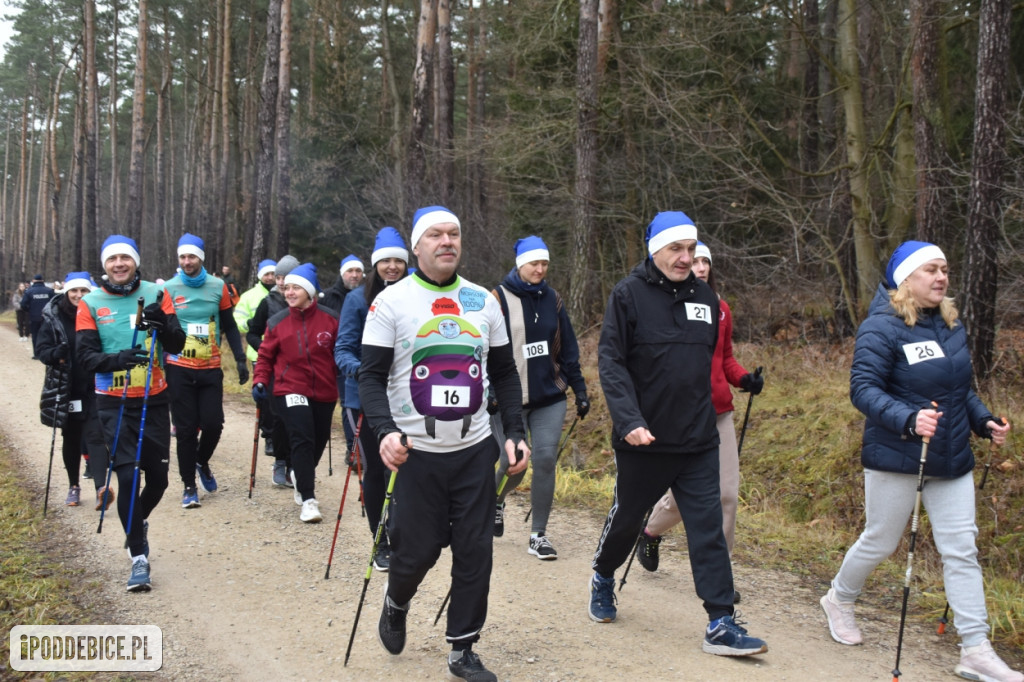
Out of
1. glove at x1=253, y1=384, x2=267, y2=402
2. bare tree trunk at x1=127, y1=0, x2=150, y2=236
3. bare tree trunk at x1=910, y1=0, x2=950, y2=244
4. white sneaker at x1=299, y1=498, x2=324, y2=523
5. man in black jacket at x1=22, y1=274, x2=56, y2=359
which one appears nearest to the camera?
white sneaker at x1=299, y1=498, x2=324, y2=523

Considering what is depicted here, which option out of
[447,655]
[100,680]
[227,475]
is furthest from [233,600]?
[227,475]

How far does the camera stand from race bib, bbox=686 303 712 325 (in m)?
4.74

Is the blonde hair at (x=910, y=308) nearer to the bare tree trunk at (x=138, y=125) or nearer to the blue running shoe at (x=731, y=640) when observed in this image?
the blue running shoe at (x=731, y=640)

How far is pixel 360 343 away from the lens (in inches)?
260

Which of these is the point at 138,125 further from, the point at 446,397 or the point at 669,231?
the point at 446,397

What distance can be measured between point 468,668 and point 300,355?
3808 millimetres

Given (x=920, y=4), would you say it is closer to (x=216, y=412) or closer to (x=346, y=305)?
(x=346, y=305)

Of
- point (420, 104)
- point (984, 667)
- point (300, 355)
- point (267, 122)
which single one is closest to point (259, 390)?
point (300, 355)

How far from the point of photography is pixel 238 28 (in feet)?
125

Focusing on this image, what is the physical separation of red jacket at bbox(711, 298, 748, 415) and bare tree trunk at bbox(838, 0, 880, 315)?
8.81 m

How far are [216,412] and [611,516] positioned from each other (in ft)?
14.9

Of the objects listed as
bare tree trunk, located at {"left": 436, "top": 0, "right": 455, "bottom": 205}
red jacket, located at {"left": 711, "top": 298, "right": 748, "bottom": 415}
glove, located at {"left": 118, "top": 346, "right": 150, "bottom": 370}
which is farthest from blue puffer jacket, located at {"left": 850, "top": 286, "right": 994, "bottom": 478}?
bare tree trunk, located at {"left": 436, "top": 0, "right": 455, "bottom": 205}

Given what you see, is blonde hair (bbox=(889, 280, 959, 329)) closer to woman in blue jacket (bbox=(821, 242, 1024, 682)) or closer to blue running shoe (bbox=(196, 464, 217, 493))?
woman in blue jacket (bbox=(821, 242, 1024, 682))

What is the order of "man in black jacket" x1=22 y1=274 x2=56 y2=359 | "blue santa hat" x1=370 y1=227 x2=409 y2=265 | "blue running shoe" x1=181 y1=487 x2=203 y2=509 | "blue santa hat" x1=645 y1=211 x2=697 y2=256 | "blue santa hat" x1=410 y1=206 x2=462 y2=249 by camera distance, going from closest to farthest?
1. "blue santa hat" x1=410 y1=206 x2=462 y2=249
2. "blue santa hat" x1=645 y1=211 x2=697 y2=256
3. "blue santa hat" x1=370 y1=227 x2=409 y2=265
4. "blue running shoe" x1=181 y1=487 x2=203 y2=509
5. "man in black jacket" x1=22 y1=274 x2=56 y2=359
